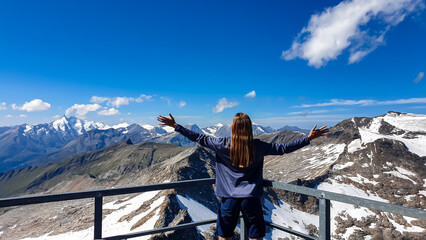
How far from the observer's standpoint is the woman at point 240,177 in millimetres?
4773

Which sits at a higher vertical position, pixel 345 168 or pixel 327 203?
pixel 327 203

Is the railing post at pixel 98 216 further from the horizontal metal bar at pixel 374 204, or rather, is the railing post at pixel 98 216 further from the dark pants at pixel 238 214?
the horizontal metal bar at pixel 374 204

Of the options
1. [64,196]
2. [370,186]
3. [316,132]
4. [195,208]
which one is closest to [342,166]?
[370,186]

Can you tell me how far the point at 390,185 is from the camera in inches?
6073

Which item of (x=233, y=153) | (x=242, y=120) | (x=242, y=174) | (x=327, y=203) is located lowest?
(x=327, y=203)

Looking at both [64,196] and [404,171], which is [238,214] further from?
[404,171]

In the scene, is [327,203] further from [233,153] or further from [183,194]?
[183,194]

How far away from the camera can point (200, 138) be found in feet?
17.4

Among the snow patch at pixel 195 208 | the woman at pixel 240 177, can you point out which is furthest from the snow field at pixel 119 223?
the woman at pixel 240 177

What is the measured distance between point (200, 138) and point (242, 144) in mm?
980

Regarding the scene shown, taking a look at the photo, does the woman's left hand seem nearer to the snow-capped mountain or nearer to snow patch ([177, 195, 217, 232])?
snow patch ([177, 195, 217, 232])

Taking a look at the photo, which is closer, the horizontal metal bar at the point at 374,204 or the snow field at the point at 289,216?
the horizontal metal bar at the point at 374,204

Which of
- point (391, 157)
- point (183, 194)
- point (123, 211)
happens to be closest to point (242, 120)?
point (183, 194)

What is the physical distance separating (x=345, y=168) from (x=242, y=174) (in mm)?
199505
